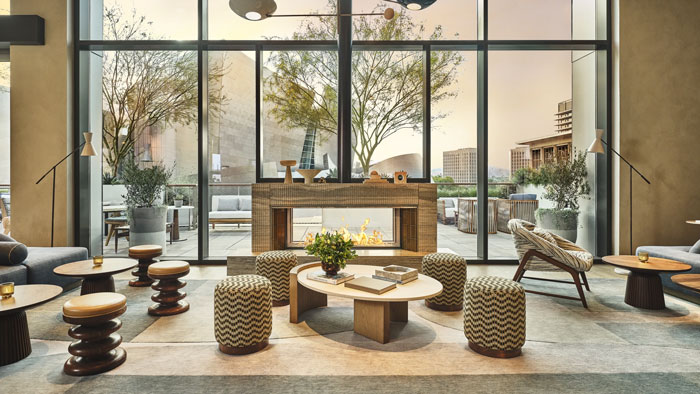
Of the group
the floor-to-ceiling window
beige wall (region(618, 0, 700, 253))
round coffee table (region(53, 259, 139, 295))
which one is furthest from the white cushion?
beige wall (region(618, 0, 700, 253))

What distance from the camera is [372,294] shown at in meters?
2.63

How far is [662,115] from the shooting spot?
5.07 m

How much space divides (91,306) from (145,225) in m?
3.46

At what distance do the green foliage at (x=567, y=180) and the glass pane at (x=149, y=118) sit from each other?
5.27 meters

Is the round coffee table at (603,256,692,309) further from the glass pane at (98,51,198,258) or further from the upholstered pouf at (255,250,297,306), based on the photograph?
the glass pane at (98,51,198,258)

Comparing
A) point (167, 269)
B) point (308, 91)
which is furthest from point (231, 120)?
point (167, 269)

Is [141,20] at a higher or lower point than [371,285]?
higher

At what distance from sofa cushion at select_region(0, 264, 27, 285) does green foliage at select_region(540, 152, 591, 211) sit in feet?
20.7

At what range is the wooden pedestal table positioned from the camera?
2613 millimetres

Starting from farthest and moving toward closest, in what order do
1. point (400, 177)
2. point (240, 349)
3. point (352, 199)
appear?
1. point (400, 177)
2. point (352, 199)
3. point (240, 349)

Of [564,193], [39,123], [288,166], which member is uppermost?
[39,123]

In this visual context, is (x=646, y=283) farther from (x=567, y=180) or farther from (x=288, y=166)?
(x=288, y=166)

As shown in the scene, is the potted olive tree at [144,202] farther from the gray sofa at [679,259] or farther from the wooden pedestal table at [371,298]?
the gray sofa at [679,259]

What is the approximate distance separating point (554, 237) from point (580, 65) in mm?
2965
